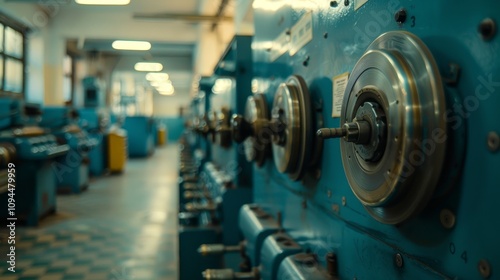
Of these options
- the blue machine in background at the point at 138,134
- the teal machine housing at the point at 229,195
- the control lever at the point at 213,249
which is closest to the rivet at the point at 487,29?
the control lever at the point at 213,249

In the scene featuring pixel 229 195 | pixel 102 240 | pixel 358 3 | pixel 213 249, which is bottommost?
pixel 102 240

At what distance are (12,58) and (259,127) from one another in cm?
540

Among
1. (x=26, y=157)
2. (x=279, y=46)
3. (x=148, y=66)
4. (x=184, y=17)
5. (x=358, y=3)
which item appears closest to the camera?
(x=358, y=3)

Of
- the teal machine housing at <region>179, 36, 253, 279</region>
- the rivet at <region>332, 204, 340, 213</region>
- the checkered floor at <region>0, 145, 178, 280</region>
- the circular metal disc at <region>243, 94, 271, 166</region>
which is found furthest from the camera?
the checkered floor at <region>0, 145, 178, 280</region>

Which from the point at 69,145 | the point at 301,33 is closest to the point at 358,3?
the point at 301,33

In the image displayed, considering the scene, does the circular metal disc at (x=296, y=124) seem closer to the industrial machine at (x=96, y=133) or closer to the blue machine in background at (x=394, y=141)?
the blue machine in background at (x=394, y=141)

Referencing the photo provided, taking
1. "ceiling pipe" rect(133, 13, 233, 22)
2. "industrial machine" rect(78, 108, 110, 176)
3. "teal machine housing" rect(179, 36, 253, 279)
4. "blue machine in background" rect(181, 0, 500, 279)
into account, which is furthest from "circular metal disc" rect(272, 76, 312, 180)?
"industrial machine" rect(78, 108, 110, 176)

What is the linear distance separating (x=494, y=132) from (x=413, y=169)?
104 millimetres

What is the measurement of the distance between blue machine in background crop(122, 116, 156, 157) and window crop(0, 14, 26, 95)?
464cm

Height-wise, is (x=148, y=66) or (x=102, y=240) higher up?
(x=148, y=66)

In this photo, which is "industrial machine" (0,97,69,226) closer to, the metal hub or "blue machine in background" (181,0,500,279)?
"blue machine in background" (181,0,500,279)

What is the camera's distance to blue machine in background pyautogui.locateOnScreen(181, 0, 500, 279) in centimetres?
42

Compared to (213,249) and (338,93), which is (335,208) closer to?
(338,93)

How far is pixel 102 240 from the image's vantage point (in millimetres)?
3314
